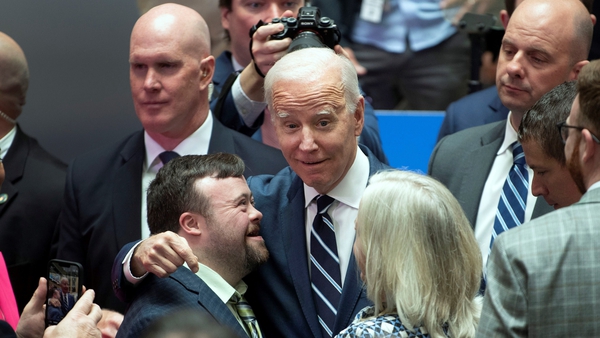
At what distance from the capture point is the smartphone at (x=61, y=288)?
8.30 feet

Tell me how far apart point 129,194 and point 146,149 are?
0.23m

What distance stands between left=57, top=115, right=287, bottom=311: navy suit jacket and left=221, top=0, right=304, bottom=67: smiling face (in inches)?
27.5

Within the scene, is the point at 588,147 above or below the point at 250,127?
above

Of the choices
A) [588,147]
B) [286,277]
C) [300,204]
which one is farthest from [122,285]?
[588,147]

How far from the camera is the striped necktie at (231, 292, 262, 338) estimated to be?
8.68 ft

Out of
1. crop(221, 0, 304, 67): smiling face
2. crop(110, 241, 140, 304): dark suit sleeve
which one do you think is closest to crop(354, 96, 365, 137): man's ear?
crop(110, 241, 140, 304): dark suit sleeve

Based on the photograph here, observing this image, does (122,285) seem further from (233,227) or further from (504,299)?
(504,299)

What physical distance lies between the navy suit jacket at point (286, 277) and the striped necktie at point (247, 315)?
2.4 inches

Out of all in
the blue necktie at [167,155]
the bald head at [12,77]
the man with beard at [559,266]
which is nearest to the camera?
the man with beard at [559,266]

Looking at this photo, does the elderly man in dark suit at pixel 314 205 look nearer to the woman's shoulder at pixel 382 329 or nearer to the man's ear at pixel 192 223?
the man's ear at pixel 192 223

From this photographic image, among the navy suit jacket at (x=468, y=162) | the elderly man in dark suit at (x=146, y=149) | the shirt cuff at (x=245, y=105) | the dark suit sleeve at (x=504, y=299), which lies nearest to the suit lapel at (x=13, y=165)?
the elderly man in dark suit at (x=146, y=149)

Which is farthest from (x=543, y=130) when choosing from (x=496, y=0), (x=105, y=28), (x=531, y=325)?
(x=105, y=28)

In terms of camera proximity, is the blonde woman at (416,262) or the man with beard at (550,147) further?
the man with beard at (550,147)

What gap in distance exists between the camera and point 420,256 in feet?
7.14
